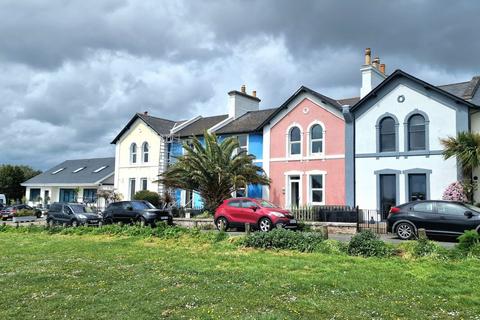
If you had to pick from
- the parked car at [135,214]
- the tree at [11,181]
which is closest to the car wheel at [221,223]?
the parked car at [135,214]

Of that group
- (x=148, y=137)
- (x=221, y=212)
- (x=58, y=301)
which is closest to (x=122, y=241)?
(x=221, y=212)

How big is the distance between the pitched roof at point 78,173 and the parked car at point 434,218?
31063mm

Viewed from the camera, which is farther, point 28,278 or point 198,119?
point 198,119

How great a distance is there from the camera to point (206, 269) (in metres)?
10.3

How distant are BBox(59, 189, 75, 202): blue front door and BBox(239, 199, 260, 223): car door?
29807 mm

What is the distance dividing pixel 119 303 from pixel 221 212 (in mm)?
12772

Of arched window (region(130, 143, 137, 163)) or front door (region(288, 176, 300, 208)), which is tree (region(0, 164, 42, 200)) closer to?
arched window (region(130, 143, 137, 163))

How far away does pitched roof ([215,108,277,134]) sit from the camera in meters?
30.5

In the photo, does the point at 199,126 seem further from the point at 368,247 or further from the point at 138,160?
the point at 368,247

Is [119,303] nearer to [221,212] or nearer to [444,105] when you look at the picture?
[221,212]

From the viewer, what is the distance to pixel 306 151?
26828mm

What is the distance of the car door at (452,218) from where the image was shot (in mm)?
15477

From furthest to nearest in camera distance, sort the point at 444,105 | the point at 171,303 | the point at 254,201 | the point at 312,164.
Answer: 1. the point at 312,164
2. the point at 444,105
3. the point at 254,201
4. the point at 171,303

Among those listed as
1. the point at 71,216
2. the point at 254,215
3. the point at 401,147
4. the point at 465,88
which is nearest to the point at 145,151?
the point at 71,216
